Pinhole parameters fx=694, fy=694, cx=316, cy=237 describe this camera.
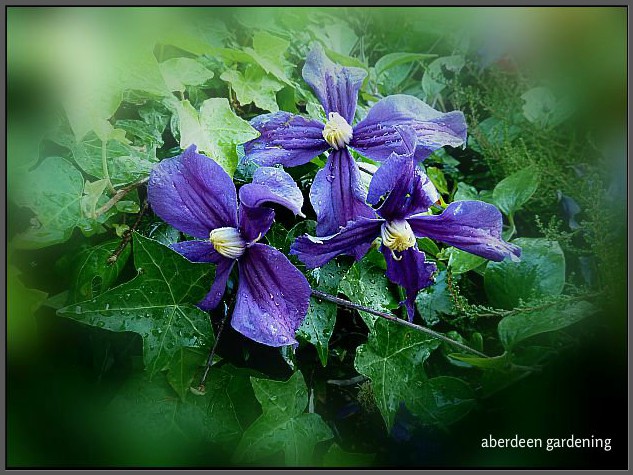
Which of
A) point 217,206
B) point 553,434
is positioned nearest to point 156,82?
point 217,206

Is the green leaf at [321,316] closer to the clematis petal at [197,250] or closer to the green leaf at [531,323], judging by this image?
the clematis petal at [197,250]

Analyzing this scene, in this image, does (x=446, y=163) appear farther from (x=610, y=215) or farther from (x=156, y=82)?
(x=156, y=82)

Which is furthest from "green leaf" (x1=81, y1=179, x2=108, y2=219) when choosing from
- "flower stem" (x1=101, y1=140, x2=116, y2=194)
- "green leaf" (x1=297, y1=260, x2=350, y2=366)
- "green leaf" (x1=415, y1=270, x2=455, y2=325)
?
"green leaf" (x1=415, y1=270, x2=455, y2=325)

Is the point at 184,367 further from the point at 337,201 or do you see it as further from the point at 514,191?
the point at 514,191

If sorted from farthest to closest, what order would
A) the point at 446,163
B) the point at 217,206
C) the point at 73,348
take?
1. the point at 446,163
2. the point at 73,348
3. the point at 217,206

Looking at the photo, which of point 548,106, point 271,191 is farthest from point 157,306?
point 548,106

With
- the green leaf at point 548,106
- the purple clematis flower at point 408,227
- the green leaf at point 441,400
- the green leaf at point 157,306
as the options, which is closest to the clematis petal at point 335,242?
the purple clematis flower at point 408,227
